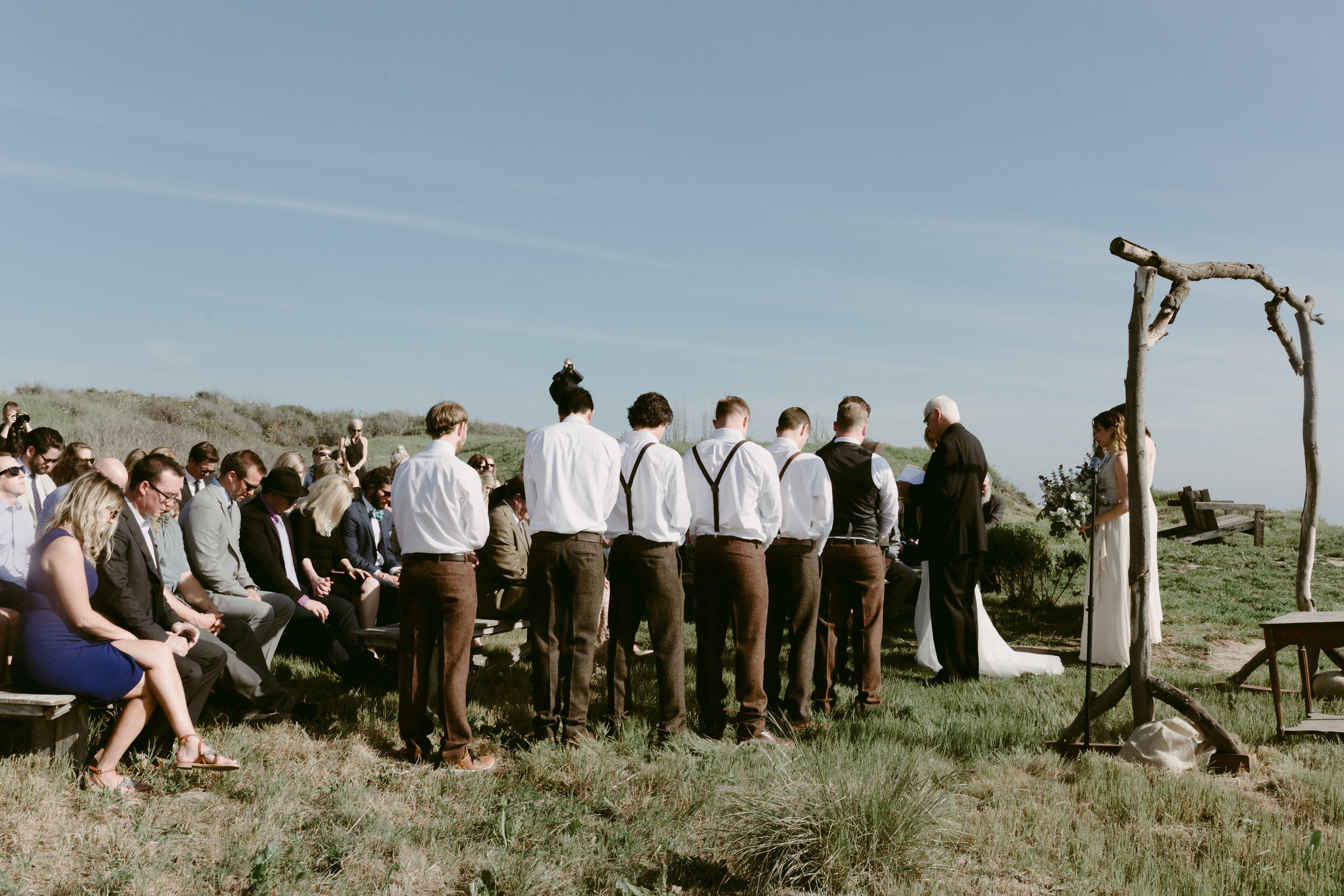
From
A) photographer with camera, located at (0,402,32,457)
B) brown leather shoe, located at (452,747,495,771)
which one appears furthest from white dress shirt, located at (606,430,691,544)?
photographer with camera, located at (0,402,32,457)

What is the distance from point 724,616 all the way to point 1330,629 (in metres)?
4.04

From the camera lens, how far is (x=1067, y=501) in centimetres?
1083

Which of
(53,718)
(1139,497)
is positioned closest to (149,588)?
(53,718)

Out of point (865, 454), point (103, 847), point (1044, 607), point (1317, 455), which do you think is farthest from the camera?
point (1044, 607)

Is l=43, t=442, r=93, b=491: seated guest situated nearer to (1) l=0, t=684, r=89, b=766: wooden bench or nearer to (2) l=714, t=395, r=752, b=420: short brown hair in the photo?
(1) l=0, t=684, r=89, b=766: wooden bench

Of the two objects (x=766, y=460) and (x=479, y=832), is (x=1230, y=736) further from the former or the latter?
(x=479, y=832)

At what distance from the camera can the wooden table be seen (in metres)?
6.34

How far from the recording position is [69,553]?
512 cm

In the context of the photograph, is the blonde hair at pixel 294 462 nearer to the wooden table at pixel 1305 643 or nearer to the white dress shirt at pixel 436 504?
the white dress shirt at pixel 436 504

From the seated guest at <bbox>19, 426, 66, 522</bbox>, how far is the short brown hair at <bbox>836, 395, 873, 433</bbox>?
738 cm

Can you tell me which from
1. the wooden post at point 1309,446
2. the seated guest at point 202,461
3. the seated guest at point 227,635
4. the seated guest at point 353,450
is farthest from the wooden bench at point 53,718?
the seated guest at point 353,450

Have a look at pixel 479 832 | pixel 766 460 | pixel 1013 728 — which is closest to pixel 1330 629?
pixel 1013 728

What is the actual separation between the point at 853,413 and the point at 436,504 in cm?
320

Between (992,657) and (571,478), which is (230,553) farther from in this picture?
(992,657)
